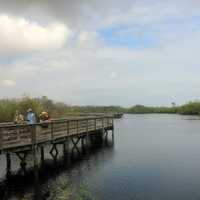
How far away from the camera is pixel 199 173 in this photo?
19625 millimetres

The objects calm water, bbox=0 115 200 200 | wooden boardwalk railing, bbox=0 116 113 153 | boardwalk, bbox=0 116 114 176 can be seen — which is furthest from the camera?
boardwalk, bbox=0 116 114 176

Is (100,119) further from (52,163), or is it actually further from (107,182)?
(107,182)

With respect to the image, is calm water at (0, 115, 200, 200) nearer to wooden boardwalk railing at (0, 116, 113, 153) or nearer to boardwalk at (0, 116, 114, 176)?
boardwalk at (0, 116, 114, 176)

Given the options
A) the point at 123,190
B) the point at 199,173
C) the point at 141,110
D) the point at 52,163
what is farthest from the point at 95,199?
the point at 141,110

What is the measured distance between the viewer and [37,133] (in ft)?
63.0

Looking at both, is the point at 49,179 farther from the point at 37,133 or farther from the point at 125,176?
the point at 125,176

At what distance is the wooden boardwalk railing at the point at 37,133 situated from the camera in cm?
1643

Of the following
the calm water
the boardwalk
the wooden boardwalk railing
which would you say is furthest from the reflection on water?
the wooden boardwalk railing

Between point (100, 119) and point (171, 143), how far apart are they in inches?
312

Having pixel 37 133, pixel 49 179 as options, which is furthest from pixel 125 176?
pixel 37 133

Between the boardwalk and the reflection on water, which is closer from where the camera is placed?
the reflection on water

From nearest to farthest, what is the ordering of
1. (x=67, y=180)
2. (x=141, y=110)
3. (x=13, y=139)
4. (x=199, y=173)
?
(x=13, y=139), (x=67, y=180), (x=199, y=173), (x=141, y=110)

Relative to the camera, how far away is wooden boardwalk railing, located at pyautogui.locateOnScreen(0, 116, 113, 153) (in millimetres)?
16431

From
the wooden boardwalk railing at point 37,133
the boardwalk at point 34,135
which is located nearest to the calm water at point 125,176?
the boardwalk at point 34,135
